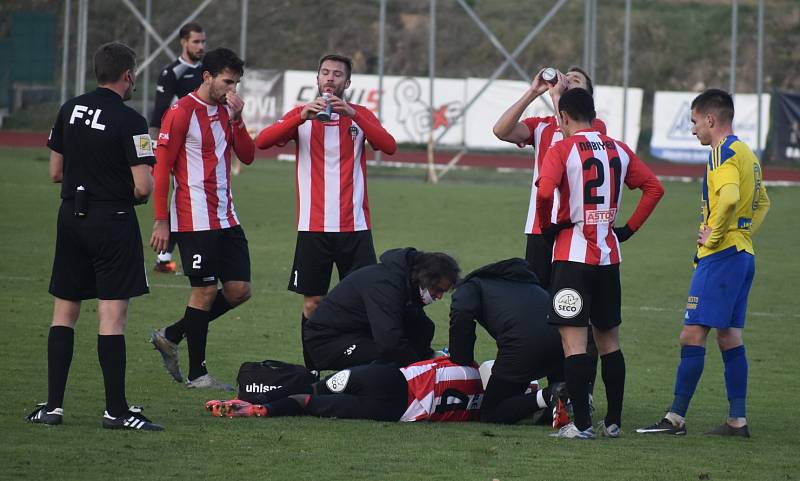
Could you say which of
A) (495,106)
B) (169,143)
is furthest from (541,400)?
(495,106)

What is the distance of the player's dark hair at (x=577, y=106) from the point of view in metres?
6.94

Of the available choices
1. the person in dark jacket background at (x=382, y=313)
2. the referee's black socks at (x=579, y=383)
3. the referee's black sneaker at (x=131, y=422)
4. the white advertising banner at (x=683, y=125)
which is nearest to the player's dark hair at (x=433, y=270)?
the person in dark jacket background at (x=382, y=313)

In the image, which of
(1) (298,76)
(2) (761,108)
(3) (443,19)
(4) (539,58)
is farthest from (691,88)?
(1) (298,76)

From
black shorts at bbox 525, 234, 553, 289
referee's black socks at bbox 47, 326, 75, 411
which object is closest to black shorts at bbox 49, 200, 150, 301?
referee's black socks at bbox 47, 326, 75, 411

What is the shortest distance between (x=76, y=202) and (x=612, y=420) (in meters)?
3.13

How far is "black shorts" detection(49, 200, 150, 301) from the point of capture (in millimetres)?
6641

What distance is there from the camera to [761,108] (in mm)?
27469

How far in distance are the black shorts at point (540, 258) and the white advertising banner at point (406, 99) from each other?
2070 cm

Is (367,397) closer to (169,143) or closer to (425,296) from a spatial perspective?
(425,296)

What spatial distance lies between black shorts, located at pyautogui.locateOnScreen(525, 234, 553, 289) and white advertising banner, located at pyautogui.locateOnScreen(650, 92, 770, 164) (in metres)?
21.0

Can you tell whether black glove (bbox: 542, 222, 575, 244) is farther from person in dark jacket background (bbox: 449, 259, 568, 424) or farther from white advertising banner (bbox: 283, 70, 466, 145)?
white advertising banner (bbox: 283, 70, 466, 145)

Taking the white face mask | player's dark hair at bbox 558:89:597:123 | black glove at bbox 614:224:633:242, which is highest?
player's dark hair at bbox 558:89:597:123

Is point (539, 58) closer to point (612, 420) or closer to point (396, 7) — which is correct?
point (396, 7)

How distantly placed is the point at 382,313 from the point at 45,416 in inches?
79.4
